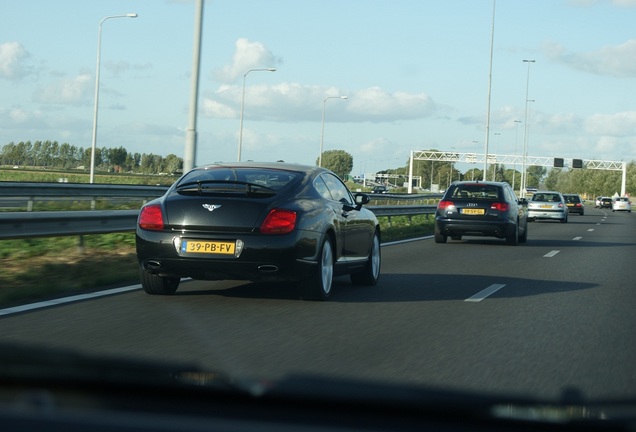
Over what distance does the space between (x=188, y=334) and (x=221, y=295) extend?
2634 mm

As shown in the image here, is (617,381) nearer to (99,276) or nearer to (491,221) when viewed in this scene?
(99,276)

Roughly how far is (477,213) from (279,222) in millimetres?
12596

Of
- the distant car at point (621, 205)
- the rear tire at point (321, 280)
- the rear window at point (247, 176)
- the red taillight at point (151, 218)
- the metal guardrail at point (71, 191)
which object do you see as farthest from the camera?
the distant car at point (621, 205)

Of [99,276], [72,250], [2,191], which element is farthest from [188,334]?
[2,191]

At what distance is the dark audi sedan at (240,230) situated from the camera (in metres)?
8.80

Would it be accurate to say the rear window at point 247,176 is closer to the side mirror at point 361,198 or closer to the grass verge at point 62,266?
the side mirror at point 361,198

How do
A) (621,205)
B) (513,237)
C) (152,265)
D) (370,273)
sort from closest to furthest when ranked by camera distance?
(152,265) → (370,273) → (513,237) → (621,205)

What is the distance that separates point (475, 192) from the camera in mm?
21375

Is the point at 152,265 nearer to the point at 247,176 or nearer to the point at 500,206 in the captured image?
the point at 247,176

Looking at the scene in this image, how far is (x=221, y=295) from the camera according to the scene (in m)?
9.86

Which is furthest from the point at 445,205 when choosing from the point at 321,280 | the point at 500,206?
the point at 321,280

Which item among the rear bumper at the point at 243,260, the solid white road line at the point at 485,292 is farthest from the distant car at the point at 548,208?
the rear bumper at the point at 243,260

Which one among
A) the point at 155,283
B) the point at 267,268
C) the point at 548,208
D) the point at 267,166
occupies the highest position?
the point at 267,166

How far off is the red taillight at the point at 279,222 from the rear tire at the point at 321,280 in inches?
22.6
